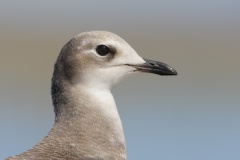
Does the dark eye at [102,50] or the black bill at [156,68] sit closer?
the dark eye at [102,50]

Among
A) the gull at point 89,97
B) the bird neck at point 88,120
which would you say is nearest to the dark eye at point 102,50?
the gull at point 89,97

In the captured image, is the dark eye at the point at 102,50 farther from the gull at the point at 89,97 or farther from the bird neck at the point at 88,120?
the bird neck at the point at 88,120

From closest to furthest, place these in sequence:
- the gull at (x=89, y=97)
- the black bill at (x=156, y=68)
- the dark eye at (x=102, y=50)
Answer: the gull at (x=89, y=97) → the dark eye at (x=102, y=50) → the black bill at (x=156, y=68)

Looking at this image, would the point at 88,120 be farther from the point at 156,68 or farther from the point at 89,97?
the point at 156,68

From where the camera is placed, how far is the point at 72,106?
10.6 meters

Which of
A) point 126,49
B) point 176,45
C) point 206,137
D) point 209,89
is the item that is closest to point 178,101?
point 209,89

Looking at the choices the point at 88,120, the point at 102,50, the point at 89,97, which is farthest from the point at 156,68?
the point at 88,120

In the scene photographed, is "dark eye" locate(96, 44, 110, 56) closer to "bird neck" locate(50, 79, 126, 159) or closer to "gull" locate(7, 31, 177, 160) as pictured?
"gull" locate(7, 31, 177, 160)

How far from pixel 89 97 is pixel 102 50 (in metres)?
0.43

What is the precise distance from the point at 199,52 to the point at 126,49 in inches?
619

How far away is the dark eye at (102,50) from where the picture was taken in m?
10.8

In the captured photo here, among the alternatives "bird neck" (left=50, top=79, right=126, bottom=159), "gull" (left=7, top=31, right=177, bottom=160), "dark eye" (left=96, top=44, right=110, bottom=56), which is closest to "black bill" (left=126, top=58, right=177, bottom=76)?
"gull" (left=7, top=31, right=177, bottom=160)

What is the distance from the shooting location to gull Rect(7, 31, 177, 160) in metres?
10.2

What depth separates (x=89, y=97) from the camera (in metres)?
10.6
